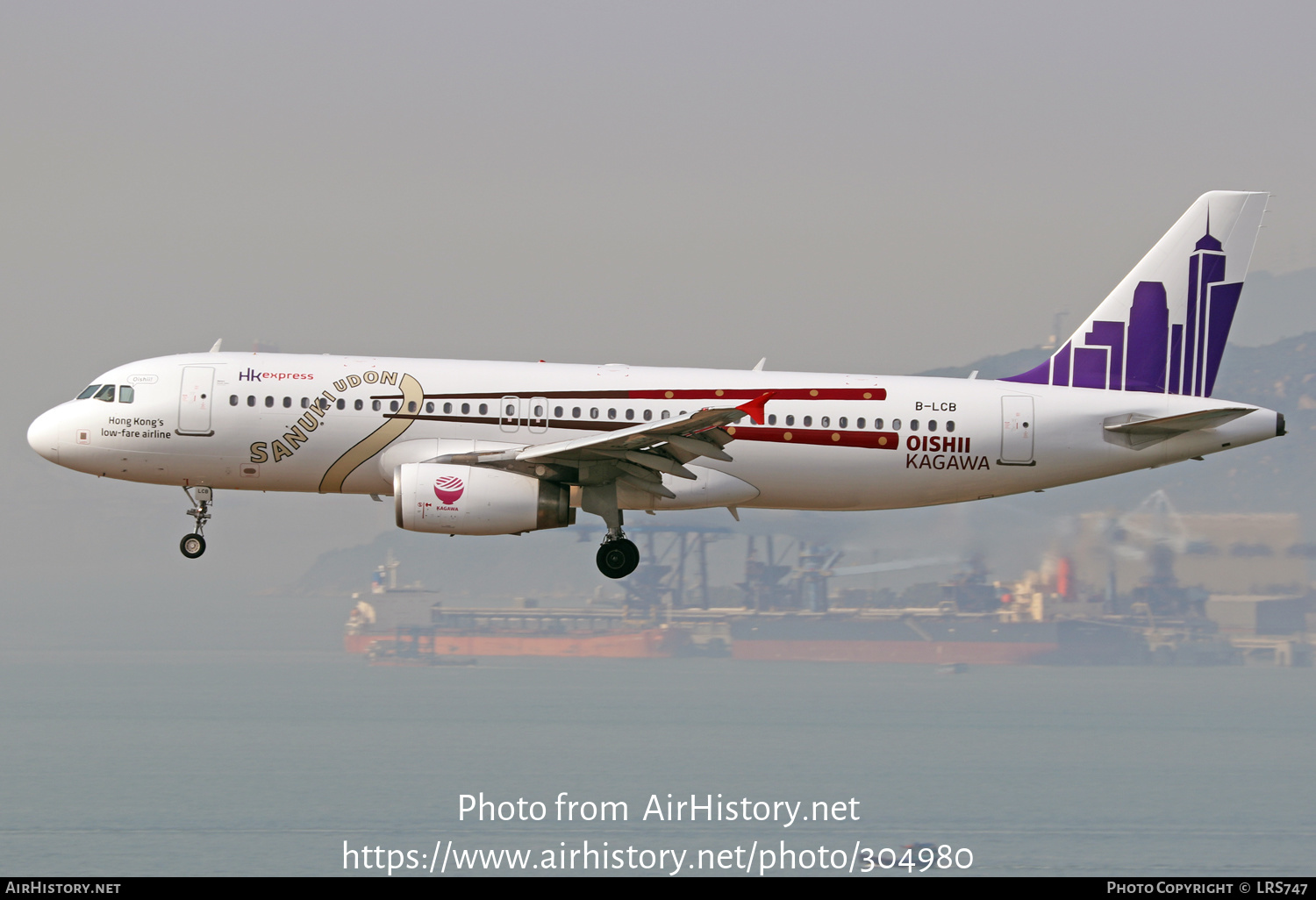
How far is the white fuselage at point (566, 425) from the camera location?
30031mm

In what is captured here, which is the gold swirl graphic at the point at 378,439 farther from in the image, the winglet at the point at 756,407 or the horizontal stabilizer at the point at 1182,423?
the horizontal stabilizer at the point at 1182,423

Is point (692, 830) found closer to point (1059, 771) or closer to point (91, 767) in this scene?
point (1059, 771)

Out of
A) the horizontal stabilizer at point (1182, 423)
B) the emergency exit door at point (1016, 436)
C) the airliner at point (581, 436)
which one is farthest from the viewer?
the emergency exit door at point (1016, 436)

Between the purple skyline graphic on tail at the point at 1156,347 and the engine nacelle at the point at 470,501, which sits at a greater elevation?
the purple skyline graphic on tail at the point at 1156,347

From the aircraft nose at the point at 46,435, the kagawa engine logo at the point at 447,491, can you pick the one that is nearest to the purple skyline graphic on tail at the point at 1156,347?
the kagawa engine logo at the point at 447,491

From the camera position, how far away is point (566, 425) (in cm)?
3017

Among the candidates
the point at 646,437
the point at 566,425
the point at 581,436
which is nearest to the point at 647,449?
the point at 646,437

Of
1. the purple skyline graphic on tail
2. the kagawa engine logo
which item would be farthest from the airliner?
the purple skyline graphic on tail

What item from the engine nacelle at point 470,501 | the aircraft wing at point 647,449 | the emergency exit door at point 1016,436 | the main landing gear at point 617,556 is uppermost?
the emergency exit door at point 1016,436

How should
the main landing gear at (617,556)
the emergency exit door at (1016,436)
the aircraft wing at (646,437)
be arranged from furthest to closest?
the emergency exit door at (1016,436) < the main landing gear at (617,556) < the aircraft wing at (646,437)

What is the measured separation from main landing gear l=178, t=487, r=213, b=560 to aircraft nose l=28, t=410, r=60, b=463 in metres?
2.88

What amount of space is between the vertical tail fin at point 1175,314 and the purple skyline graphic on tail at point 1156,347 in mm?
21

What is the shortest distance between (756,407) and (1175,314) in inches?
497

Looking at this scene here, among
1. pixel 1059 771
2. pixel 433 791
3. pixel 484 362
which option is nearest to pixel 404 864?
pixel 433 791
